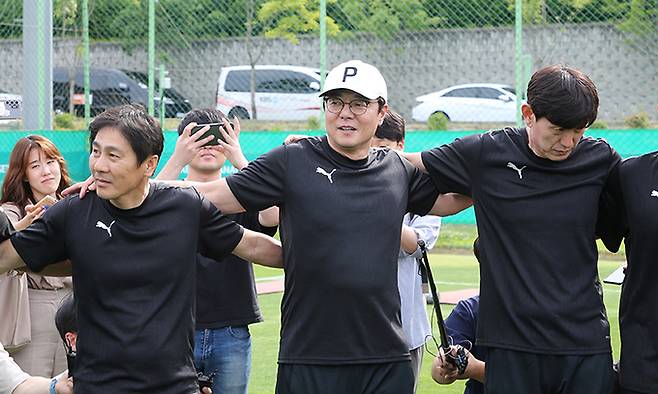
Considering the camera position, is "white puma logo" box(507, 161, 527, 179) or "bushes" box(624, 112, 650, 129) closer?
"white puma logo" box(507, 161, 527, 179)

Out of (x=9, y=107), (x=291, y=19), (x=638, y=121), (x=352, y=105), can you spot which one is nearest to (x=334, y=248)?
(x=352, y=105)

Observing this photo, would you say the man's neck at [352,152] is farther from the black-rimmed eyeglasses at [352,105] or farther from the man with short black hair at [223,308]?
the man with short black hair at [223,308]

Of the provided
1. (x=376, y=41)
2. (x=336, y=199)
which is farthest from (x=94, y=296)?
(x=376, y=41)

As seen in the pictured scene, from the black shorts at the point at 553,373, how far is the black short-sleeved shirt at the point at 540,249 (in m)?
0.04

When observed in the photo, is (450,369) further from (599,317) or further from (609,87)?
(609,87)

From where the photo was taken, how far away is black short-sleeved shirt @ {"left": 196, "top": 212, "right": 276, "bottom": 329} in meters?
5.84

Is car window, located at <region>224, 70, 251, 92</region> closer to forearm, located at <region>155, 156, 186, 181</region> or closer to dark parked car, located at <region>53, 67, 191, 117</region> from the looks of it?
dark parked car, located at <region>53, 67, 191, 117</region>

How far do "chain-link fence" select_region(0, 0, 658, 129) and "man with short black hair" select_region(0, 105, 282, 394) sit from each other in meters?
10.9

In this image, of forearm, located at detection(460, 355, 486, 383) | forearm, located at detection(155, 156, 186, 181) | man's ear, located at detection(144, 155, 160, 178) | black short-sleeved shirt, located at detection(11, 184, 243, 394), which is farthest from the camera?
forearm, located at detection(155, 156, 186, 181)

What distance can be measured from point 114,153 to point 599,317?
207cm

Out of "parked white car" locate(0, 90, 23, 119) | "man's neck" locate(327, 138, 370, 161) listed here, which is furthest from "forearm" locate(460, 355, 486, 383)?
"parked white car" locate(0, 90, 23, 119)

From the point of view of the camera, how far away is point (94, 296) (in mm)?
4371

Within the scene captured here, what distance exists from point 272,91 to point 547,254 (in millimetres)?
13137

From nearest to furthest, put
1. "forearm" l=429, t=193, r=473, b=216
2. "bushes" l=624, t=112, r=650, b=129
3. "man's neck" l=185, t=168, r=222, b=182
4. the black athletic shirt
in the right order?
1. the black athletic shirt
2. "forearm" l=429, t=193, r=473, b=216
3. "man's neck" l=185, t=168, r=222, b=182
4. "bushes" l=624, t=112, r=650, b=129
